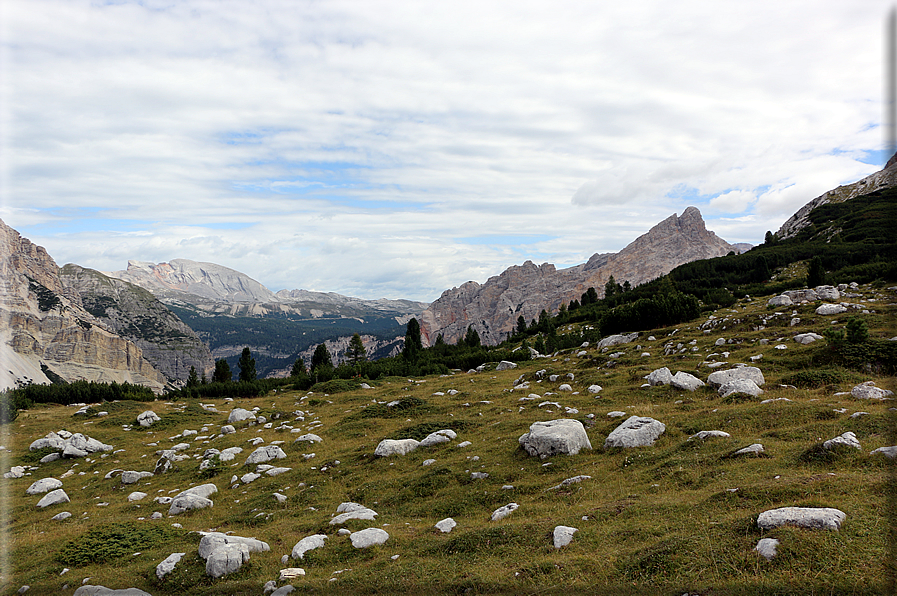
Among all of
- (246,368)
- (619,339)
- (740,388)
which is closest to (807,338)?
(740,388)

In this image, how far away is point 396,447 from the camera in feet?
72.4

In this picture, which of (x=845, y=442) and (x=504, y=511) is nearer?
(x=845, y=442)

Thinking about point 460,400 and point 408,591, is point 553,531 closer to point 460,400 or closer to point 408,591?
point 408,591

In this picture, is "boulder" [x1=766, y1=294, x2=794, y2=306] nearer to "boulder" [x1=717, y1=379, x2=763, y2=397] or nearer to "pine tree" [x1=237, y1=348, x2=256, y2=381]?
"boulder" [x1=717, y1=379, x2=763, y2=397]

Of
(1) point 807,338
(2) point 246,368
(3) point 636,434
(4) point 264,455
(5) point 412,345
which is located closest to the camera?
(3) point 636,434

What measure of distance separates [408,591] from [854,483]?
10.5m

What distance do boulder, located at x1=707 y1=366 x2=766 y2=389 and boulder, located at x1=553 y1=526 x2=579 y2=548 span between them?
16311 millimetres

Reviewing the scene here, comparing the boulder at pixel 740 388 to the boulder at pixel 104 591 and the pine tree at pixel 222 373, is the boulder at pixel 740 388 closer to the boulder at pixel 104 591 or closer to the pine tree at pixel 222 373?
the boulder at pixel 104 591

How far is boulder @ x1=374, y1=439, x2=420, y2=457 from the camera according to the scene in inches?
860

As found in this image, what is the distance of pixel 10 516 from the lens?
746 inches

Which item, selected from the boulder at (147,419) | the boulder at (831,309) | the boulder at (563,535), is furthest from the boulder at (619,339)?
the boulder at (147,419)

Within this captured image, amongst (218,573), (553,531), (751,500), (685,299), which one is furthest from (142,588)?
(685,299)

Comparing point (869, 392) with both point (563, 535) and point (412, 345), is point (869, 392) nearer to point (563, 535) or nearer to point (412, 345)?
point (563, 535)

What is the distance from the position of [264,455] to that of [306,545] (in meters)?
13.7
